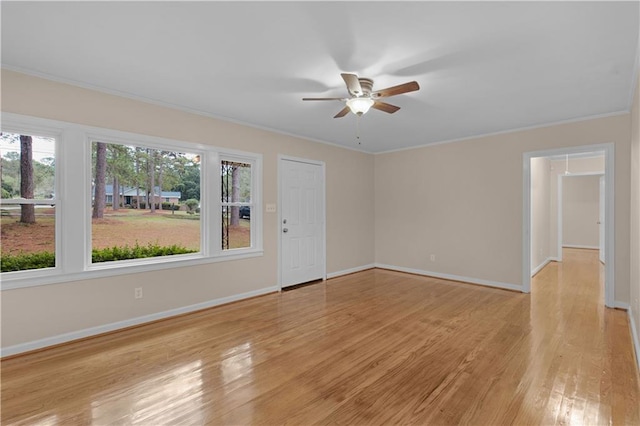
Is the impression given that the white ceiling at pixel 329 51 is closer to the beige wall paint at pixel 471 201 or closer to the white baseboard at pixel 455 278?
the beige wall paint at pixel 471 201

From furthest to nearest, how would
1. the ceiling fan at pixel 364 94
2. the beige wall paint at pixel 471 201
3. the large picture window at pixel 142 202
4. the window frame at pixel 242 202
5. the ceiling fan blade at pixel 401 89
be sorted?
1. the window frame at pixel 242 202
2. the beige wall paint at pixel 471 201
3. the large picture window at pixel 142 202
4. the ceiling fan at pixel 364 94
5. the ceiling fan blade at pixel 401 89

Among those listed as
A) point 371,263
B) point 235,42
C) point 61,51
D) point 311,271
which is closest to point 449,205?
point 371,263

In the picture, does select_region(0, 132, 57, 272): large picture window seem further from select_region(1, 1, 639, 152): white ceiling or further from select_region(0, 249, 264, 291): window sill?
select_region(1, 1, 639, 152): white ceiling

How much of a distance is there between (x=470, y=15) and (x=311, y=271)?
13.8 ft

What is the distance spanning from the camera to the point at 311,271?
531 centimetres

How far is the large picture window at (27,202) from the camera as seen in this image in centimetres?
273

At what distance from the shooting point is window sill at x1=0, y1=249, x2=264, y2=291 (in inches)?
107

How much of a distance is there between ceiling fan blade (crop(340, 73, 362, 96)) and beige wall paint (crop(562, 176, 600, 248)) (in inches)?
361


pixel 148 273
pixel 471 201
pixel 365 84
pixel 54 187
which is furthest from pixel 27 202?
pixel 471 201

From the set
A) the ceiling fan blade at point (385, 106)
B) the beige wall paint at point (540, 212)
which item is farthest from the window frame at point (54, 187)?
the beige wall paint at point (540, 212)

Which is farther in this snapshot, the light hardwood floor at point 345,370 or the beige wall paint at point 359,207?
the beige wall paint at point 359,207

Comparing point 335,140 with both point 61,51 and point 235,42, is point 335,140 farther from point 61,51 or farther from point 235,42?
point 61,51

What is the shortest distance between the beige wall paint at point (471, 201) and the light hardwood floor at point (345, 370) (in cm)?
112

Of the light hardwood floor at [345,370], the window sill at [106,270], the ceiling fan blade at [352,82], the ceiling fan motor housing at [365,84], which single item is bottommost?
the light hardwood floor at [345,370]
